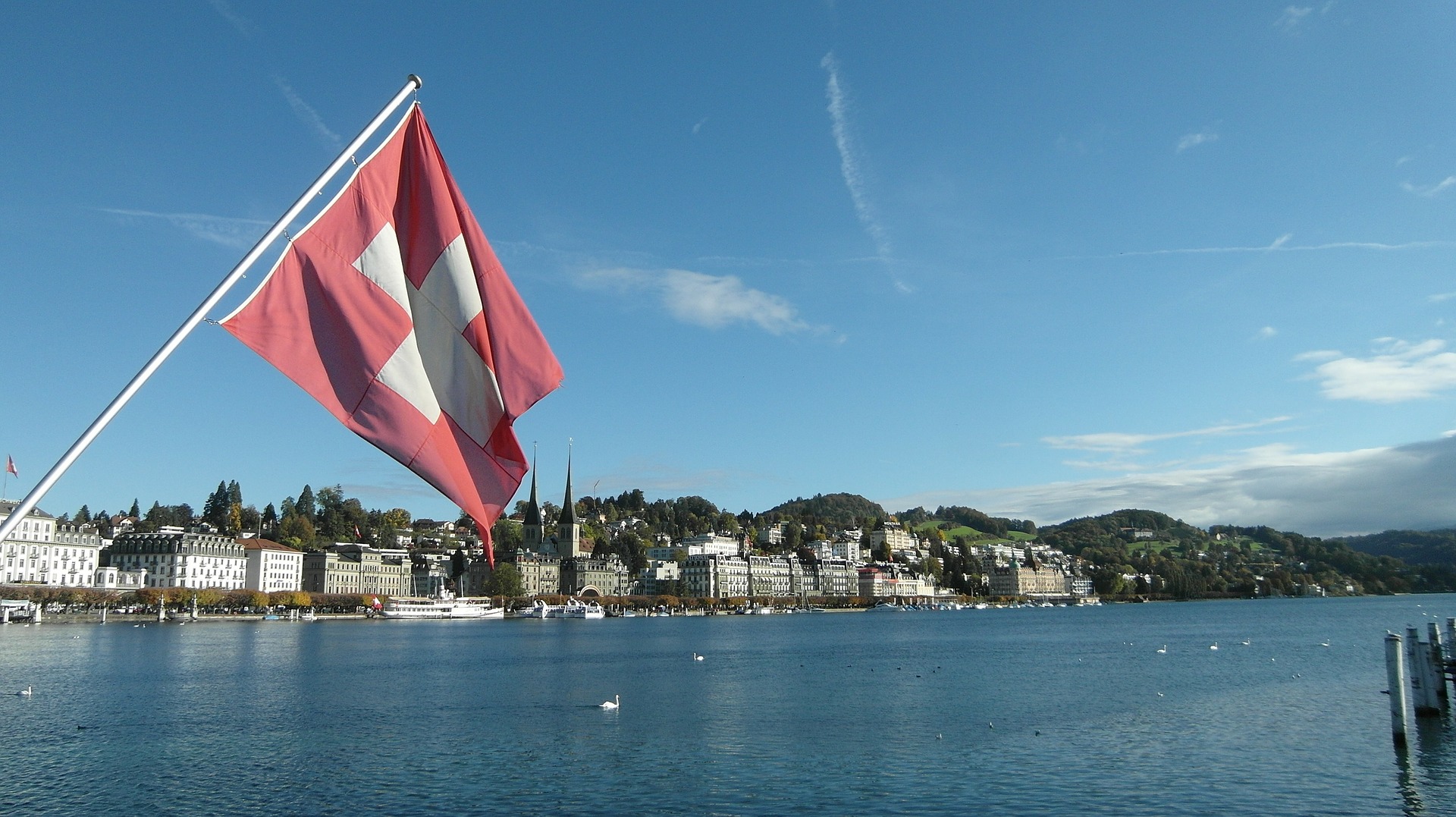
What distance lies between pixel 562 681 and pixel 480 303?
37.8m

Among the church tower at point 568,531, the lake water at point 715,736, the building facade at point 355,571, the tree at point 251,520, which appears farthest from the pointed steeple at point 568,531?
the lake water at point 715,736

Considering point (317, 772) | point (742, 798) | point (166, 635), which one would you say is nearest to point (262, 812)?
point (317, 772)

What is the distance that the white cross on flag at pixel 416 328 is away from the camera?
8.19 meters

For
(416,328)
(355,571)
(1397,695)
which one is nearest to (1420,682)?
(1397,695)

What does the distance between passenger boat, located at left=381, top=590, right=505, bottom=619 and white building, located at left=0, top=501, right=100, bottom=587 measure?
1360 inches

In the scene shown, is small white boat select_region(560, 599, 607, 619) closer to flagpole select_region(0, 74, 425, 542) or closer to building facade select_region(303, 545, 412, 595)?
building facade select_region(303, 545, 412, 595)

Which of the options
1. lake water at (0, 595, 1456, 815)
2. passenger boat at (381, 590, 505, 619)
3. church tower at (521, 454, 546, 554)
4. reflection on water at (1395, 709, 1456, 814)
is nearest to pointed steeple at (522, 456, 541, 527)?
church tower at (521, 454, 546, 554)

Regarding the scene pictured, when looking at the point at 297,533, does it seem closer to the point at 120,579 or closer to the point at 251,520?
the point at 251,520

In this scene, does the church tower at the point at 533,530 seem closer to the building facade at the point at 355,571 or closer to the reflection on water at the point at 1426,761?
the building facade at the point at 355,571

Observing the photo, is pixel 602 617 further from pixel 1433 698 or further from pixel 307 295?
pixel 307 295

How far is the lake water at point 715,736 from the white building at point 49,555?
6519cm

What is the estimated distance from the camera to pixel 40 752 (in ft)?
84.8

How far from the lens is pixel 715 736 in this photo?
93.0 ft

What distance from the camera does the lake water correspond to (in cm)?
2053
